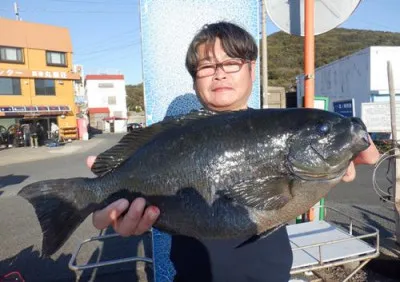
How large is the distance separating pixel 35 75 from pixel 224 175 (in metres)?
32.7

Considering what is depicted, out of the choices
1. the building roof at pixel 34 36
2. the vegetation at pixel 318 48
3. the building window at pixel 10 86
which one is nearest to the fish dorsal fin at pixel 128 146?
the building window at pixel 10 86

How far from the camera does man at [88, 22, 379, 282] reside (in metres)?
1.95

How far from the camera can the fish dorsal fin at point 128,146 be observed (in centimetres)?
196

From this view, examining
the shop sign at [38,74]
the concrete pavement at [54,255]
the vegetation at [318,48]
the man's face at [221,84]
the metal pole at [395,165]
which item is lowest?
the concrete pavement at [54,255]

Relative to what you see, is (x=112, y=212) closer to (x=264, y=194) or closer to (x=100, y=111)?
(x=264, y=194)

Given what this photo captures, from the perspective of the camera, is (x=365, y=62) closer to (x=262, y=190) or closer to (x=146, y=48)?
(x=146, y=48)

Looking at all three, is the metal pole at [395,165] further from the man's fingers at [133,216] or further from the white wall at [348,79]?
the white wall at [348,79]

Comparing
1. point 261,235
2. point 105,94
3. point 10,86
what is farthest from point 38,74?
point 261,235

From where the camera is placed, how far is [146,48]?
142 inches

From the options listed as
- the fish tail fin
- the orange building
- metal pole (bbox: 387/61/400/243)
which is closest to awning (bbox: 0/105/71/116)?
the orange building

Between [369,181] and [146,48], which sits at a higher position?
[146,48]

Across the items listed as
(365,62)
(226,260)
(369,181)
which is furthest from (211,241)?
(365,62)

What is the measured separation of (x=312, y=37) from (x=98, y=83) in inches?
2233

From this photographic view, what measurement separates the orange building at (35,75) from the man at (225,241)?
31.3m
